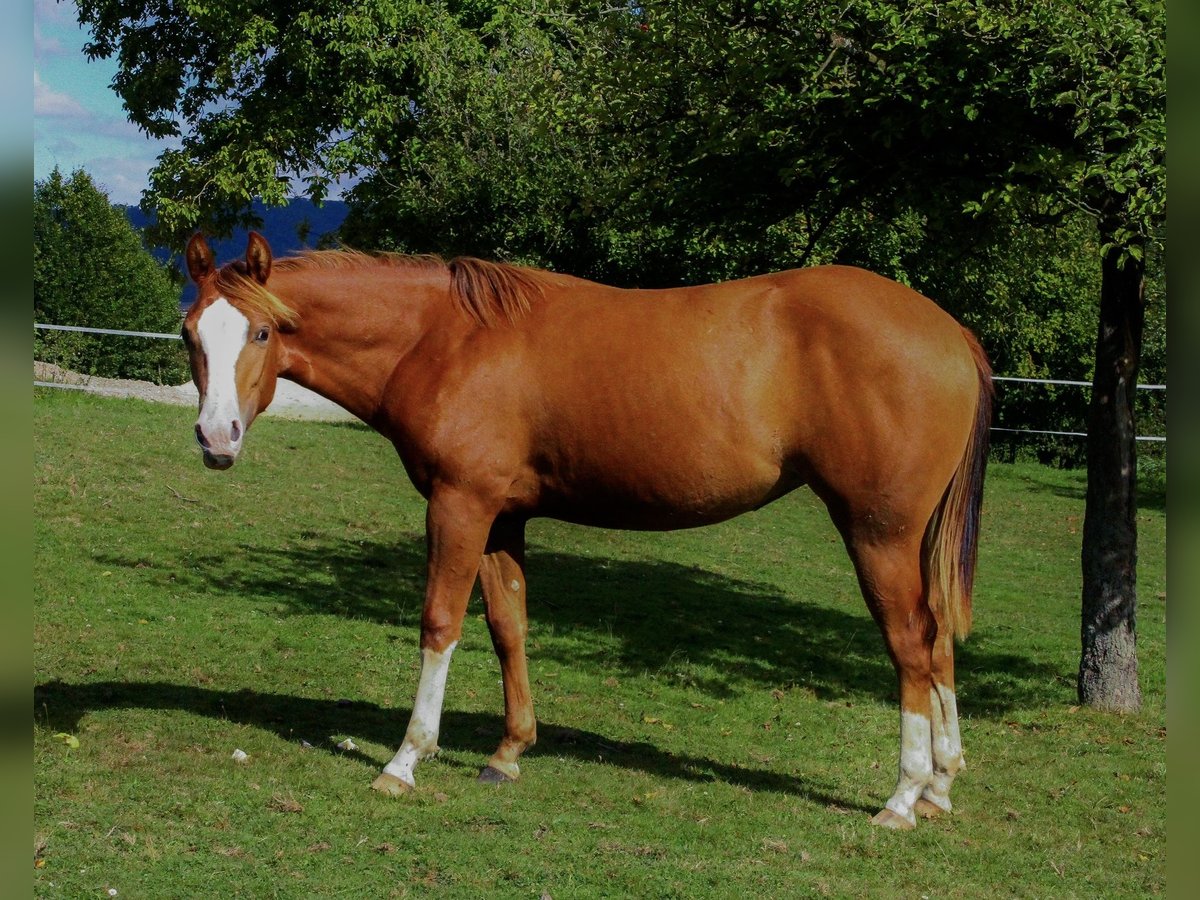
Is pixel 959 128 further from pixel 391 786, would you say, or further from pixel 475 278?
pixel 391 786

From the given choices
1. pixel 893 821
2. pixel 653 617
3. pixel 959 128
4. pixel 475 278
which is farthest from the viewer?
pixel 653 617

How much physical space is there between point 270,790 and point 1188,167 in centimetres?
506

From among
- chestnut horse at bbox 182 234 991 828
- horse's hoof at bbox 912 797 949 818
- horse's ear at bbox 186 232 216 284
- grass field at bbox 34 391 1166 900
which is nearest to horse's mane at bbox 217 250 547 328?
chestnut horse at bbox 182 234 991 828

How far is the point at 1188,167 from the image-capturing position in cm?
114

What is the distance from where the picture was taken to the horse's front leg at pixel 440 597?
5617 millimetres

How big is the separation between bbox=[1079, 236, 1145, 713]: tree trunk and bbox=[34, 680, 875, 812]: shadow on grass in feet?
10.0

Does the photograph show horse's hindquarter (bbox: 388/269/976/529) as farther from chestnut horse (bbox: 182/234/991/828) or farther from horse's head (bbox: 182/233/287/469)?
horse's head (bbox: 182/233/287/469)

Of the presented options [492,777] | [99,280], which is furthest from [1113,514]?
[99,280]

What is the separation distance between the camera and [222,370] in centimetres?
522

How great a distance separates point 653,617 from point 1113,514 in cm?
405

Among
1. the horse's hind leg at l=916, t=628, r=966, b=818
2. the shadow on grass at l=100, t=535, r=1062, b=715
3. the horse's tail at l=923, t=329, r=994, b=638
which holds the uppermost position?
the horse's tail at l=923, t=329, r=994, b=638

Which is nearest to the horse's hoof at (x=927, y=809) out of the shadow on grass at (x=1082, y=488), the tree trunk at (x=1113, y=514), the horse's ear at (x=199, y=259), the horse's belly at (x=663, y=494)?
the horse's belly at (x=663, y=494)

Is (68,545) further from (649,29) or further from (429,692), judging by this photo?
(649,29)

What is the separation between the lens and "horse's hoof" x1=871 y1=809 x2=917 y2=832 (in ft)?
17.5
